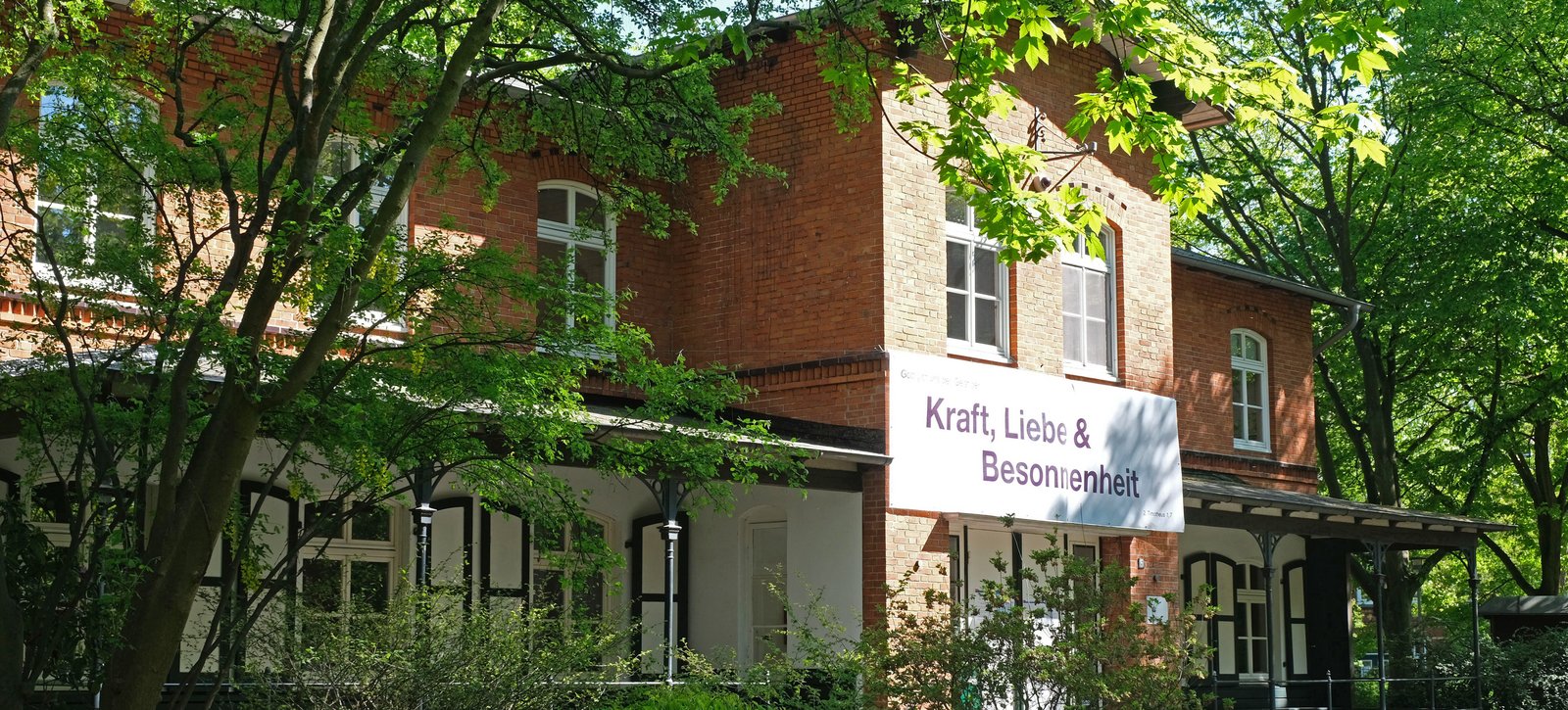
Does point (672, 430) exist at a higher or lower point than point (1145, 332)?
lower

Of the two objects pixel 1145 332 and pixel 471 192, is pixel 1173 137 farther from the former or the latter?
pixel 1145 332

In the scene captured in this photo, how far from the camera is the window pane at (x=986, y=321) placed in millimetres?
18516

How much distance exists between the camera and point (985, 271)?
61.2ft

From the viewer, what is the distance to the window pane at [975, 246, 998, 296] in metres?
18.5

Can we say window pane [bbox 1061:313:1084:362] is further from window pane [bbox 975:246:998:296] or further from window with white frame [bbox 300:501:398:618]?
window with white frame [bbox 300:501:398:618]

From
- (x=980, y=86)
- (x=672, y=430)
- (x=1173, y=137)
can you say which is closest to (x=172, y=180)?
(x=672, y=430)

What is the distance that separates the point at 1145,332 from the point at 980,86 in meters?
10.7

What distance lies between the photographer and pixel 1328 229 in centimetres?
2981

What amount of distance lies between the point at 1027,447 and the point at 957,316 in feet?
5.25

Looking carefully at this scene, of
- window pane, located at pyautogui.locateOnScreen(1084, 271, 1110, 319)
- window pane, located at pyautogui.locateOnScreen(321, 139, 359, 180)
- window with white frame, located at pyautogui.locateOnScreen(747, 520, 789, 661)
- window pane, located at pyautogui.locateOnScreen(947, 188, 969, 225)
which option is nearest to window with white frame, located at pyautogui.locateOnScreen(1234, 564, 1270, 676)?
window pane, located at pyautogui.locateOnScreen(1084, 271, 1110, 319)

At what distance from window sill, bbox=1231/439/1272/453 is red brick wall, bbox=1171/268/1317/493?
6 cm

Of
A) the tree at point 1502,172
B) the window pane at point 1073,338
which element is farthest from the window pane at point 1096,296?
the tree at point 1502,172

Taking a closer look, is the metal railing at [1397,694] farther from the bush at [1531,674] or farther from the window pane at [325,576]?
the window pane at [325,576]

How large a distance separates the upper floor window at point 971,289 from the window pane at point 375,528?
6132mm
